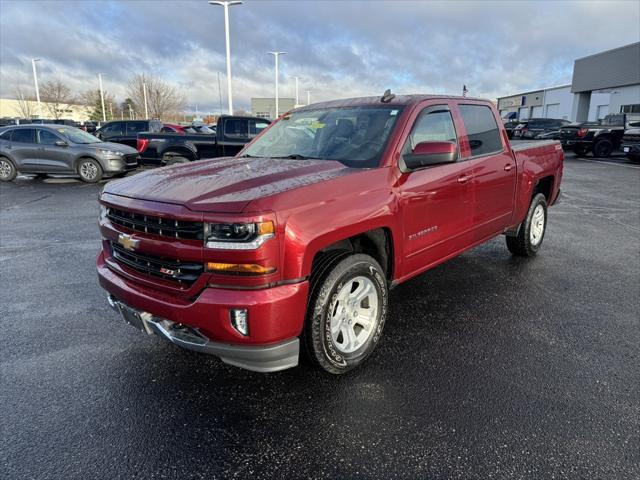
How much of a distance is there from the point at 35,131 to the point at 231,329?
45.7ft

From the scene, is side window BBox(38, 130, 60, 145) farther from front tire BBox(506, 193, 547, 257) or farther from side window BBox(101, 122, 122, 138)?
front tire BBox(506, 193, 547, 257)

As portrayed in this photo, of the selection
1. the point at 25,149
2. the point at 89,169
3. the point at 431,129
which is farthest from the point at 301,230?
the point at 25,149

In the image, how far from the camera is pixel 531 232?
18.8 feet

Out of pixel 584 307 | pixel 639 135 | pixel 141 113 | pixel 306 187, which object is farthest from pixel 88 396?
pixel 141 113

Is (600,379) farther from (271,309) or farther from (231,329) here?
(231,329)

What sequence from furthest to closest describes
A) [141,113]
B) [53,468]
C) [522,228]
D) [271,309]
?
[141,113], [522,228], [271,309], [53,468]

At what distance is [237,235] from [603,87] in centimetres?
4151

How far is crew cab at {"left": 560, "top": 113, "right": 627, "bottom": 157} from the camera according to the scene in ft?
68.2

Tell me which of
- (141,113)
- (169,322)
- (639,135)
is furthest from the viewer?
(141,113)

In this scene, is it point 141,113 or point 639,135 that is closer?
point 639,135

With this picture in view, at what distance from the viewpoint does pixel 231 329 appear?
8.17ft

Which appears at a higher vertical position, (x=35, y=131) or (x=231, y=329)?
(x=35, y=131)

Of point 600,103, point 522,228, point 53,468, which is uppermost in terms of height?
point 600,103

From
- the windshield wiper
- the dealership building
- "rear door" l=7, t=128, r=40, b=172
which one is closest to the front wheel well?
the windshield wiper
